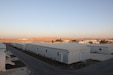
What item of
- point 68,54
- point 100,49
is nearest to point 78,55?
point 68,54

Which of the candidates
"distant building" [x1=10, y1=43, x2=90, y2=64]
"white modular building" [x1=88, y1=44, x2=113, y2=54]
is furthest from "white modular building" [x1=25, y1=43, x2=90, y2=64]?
"white modular building" [x1=88, y1=44, x2=113, y2=54]

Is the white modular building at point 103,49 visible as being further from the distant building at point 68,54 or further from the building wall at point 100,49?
the distant building at point 68,54

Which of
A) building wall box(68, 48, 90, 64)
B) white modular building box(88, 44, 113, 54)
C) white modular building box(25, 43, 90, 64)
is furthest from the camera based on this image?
white modular building box(88, 44, 113, 54)

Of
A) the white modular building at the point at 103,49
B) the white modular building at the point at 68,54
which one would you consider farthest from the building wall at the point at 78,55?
the white modular building at the point at 103,49

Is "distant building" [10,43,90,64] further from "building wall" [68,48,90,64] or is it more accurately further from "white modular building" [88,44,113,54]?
"white modular building" [88,44,113,54]

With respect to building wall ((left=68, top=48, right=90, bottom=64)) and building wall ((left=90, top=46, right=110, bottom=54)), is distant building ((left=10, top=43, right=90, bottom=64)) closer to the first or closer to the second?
building wall ((left=68, top=48, right=90, bottom=64))

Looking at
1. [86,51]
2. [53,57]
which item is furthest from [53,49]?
[86,51]

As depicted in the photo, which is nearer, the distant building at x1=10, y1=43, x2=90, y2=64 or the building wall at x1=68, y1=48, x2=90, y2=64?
the distant building at x1=10, y1=43, x2=90, y2=64

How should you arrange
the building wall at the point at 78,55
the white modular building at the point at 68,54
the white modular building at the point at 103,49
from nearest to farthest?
the white modular building at the point at 68,54 → the building wall at the point at 78,55 → the white modular building at the point at 103,49

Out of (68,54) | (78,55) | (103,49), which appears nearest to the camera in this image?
(68,54)

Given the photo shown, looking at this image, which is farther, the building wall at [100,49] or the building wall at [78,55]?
the building wall at [100,49]

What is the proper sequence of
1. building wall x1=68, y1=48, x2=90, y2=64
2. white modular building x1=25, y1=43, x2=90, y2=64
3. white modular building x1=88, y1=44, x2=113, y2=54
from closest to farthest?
white modular building x1=25, y1=43, x2=90, y2=64, building wall x1=68, y1=48, x2=90, y2=64, white modular building x1=88, y1=44, x2=113, y2=54

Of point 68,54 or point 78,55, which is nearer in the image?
point 68,54

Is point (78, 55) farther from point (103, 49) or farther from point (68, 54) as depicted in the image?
point (103, 49)
